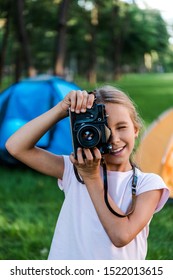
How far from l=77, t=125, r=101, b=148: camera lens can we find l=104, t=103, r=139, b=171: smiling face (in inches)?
3.5

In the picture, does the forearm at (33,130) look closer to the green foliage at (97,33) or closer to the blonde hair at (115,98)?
the blonde hair at (115,98)

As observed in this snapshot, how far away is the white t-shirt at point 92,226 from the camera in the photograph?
1291 mm

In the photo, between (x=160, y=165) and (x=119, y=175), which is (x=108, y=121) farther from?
(x=160, y=165)

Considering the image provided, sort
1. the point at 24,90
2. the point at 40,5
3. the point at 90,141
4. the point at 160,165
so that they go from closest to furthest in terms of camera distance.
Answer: the point at 90,141
the point at 160,165
the point at 24,90
the point at 40,5

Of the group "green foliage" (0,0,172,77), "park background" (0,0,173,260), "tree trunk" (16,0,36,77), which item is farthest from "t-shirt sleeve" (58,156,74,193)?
"green foliage" (0,0,172,77)

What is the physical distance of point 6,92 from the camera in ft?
16.1

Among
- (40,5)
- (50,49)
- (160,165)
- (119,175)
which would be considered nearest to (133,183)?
(119,175)

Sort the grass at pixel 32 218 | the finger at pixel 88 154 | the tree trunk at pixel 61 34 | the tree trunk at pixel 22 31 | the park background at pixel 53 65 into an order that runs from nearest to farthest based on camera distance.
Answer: the finger at pixel 88 154
the grass at pixel 32 218
the park background at pixel 53 65
the tree trunk at pixel 61 34
the tree trunk at pixel 22 31

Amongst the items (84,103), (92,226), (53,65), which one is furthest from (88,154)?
(53,65)

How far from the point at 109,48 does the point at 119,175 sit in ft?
90.5

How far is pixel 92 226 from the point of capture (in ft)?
4.23

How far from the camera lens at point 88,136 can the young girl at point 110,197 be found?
2.5 inches

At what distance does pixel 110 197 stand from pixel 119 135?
16 cm

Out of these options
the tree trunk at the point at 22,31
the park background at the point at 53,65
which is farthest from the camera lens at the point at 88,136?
the tree trunk at the point at 22,31
